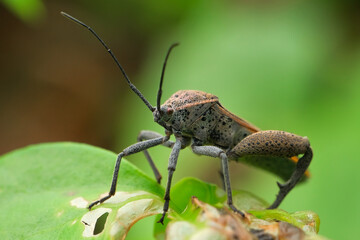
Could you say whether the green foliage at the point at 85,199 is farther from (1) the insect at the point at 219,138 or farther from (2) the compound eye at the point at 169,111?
(2) the compound eye at the point at 169,111

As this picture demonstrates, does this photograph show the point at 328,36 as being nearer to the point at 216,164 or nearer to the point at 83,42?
the point at 216,164

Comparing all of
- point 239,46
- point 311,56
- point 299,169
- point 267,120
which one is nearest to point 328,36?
point 311,56

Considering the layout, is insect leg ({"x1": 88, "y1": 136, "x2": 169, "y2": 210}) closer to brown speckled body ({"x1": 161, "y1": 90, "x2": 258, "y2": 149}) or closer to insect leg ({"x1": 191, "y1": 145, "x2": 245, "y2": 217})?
brown speckled body ({"x1": 161, "y1": 90, "x2": 258, "y2": 149})

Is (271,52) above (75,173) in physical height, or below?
above

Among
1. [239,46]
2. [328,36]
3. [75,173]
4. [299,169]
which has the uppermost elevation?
[328,36]

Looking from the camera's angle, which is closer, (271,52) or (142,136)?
(142,136)

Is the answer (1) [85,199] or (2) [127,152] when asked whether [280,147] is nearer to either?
(2) [127,152]

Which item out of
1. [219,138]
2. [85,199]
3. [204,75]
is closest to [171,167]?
[85,199]
